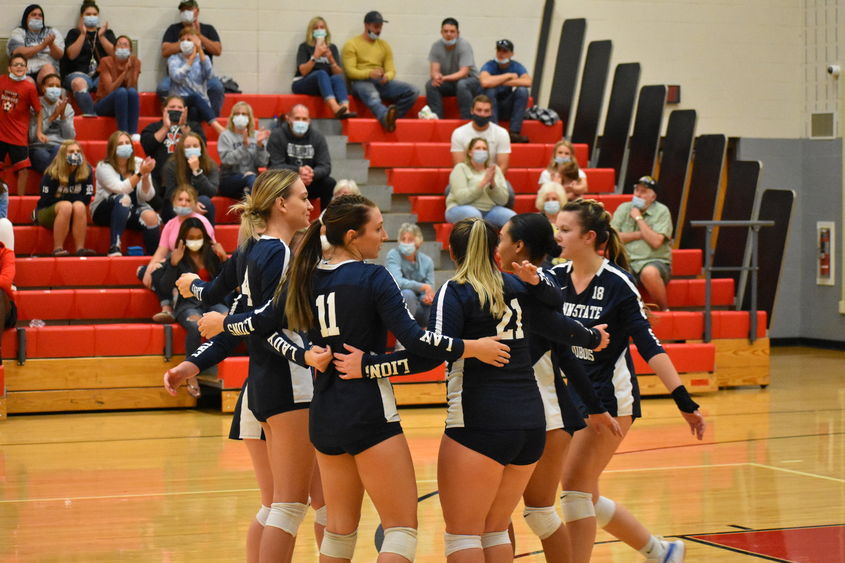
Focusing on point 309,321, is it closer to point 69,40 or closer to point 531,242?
point 531,242

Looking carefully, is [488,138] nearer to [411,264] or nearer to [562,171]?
[562,171]

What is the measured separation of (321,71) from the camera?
39.3 ft

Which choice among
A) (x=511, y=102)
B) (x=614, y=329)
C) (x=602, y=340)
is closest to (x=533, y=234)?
(x=602, y=340)

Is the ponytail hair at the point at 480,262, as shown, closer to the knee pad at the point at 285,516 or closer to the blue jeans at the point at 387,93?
the knee pad at the point at 285,516

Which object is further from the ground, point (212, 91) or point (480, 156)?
point (212, 91)

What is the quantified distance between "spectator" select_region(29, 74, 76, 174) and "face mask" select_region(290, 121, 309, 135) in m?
2.13

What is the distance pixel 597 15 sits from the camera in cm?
1360

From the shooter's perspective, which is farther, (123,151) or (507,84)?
(507,84)

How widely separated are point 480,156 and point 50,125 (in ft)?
13.4

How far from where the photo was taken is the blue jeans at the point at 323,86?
39.2ft

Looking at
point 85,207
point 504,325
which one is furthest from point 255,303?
point 85,207

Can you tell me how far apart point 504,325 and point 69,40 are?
9114 millimetres

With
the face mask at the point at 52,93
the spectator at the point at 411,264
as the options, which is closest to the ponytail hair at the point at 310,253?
the spectator at the point at 411,264

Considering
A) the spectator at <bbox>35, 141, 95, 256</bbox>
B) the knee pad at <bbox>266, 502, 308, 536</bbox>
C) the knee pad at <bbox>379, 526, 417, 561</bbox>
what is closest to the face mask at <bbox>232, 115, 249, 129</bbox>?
the spectator at <bbox>35, 141, 95, 256</bbox>
